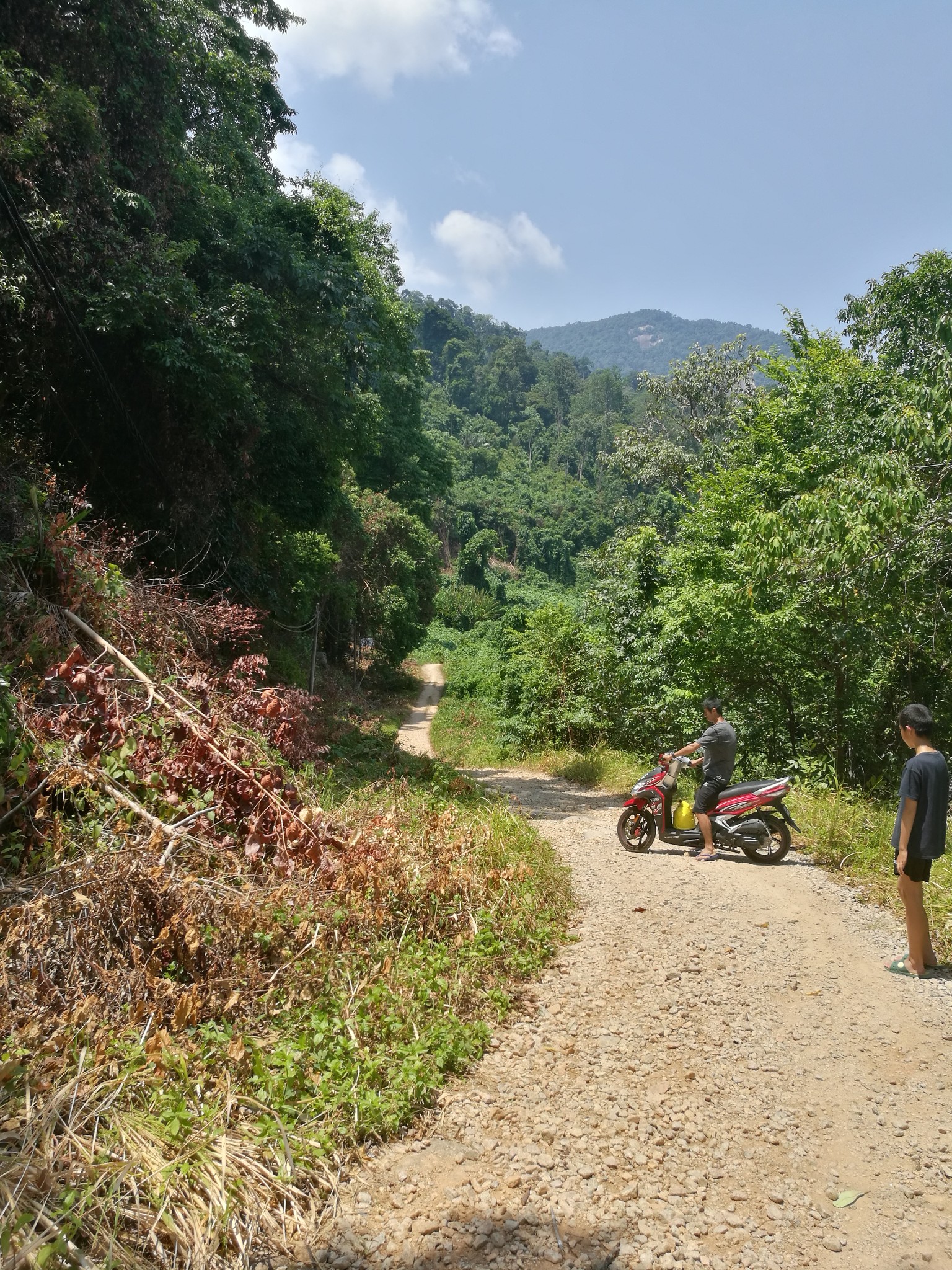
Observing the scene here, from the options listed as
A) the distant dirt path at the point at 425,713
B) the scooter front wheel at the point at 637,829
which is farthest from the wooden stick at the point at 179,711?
the distant dirt path at the point at 425,713

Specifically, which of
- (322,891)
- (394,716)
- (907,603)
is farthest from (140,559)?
(394,716)

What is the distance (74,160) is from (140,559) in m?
4.94

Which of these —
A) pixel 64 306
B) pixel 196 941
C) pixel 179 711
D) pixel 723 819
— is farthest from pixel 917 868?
pixel 64 306

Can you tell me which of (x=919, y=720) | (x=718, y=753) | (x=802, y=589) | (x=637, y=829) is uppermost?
(x=802, y=589)

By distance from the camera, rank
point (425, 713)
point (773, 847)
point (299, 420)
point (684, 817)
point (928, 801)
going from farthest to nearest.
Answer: point (425, 713) < point (299, 420) < point (684, 817) < point (773, 847) < point (928, 801)

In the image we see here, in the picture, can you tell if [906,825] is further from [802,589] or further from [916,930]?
[802,589]

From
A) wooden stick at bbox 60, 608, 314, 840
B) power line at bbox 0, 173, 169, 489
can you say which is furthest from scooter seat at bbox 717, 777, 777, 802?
power line at bbox 0, 173, 169, 489

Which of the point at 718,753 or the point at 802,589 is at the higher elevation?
the point at 802,589

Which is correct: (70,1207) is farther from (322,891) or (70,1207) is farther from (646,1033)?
(646,1033)

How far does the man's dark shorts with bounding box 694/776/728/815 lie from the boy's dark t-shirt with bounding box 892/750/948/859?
2.89 meters

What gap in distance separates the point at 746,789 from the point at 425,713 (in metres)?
22.1

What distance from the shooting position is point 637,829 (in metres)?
8.12

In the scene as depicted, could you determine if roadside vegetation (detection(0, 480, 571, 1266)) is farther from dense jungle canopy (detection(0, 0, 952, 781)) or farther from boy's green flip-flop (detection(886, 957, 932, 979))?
dense jungle canopy (detection(0, 0, 952, 781))

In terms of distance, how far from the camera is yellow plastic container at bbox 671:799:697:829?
8070mm
